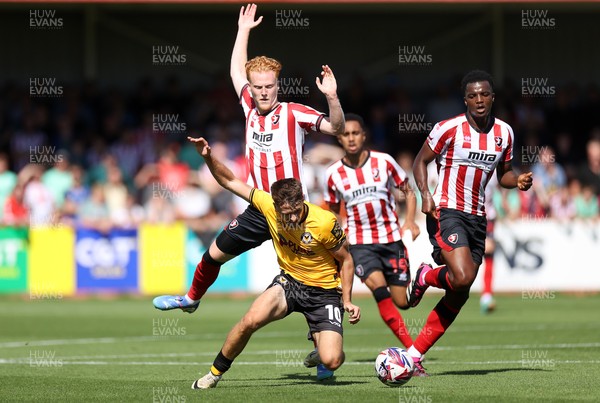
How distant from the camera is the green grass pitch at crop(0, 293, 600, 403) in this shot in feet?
30.3

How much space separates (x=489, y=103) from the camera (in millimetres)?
10547

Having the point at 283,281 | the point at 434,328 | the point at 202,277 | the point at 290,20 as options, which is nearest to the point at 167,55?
the point at 290,20

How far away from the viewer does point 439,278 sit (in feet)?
35.0

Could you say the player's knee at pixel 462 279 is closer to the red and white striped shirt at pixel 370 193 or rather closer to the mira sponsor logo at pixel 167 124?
the red and white striped shirt at pixel 370 193

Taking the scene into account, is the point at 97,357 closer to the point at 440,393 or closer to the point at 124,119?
the point at 440,393

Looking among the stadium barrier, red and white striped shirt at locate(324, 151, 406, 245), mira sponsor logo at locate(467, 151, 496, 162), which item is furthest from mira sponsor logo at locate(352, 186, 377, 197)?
the stadium barrier

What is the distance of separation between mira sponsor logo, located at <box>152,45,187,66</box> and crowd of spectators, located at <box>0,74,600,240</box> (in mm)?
1115

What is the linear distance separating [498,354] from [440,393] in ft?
11.2

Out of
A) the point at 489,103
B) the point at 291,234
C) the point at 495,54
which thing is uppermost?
the point at 495,54

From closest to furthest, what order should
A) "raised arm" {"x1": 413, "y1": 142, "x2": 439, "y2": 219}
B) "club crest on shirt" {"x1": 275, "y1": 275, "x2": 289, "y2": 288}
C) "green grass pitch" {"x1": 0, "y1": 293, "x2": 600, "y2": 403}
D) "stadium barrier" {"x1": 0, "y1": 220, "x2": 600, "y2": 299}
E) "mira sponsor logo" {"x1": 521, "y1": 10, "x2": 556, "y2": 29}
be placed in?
"green grass pitch" {"x1": 0, "y1": 293, "x2": 600, "y2": 403}
"club crest on shirt" {"x1": 275, "y1": 275, "x2": 289, "y2": 288}
"raised arm" {"x1": 413, "y1": 142, "x2": 439, "y2": 219}
"stadium barrier" {"x1": 0, "y1": 220, "x2": 600, "y2": 299}
"mira sponsor logo" {"x1": 521, "y1": 10, "x2": 556, "y2": 29}

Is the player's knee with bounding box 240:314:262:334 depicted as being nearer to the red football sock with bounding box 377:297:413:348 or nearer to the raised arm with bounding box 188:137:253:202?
the raised arm with bounding box 188:137:253:202

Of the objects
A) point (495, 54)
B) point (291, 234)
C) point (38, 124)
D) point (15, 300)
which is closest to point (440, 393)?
point (291, 234)

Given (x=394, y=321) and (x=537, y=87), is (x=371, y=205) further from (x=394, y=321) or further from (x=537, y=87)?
(x=537, y=87)

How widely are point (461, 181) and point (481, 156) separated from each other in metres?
0.28
